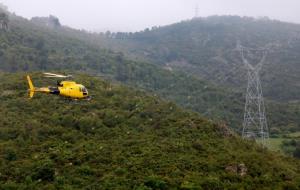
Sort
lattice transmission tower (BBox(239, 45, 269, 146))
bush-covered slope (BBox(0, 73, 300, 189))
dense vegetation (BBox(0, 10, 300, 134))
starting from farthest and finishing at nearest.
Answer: dense vegetation (BBox(0, 10, 300, 134))
lattice transmission tower (BBox(239, 45, 269, 146))
bush-covered slope (BBox(0, 73, 300, 189))

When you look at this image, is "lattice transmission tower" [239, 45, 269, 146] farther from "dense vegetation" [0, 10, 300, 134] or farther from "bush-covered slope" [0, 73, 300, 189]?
"bush-covered slope" [0, 73, 300, 189]

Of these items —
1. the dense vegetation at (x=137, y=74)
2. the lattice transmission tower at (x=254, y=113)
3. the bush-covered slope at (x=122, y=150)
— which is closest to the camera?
the bush-covered slope at (x=122, y=150)

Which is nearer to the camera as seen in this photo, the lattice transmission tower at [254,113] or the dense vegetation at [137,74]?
the lattice transmission tower at [254,113]

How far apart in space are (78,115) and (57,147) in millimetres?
8784

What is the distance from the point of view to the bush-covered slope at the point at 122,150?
46.5 meters

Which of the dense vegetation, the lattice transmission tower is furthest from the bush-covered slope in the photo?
the dense vegetation

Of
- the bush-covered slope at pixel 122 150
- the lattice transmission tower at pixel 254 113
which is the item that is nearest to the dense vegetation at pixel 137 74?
the lattice transmission tower at pixel 254 113

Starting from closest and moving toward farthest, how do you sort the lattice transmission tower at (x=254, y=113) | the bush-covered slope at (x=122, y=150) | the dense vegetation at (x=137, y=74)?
the bush-covered slope at (x=122, y=150) → the lattice transmission tower at (x=254, y=113) → the dense vegetation at (x=137, y=74)

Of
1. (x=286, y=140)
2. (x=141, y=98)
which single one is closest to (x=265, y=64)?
(x=286, y=140)

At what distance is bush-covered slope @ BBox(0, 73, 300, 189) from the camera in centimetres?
4650

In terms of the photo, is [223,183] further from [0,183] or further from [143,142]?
[0,183]

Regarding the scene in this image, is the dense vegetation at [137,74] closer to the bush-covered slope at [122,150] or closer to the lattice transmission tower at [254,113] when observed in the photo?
the lattice transmission tower at [254,113]

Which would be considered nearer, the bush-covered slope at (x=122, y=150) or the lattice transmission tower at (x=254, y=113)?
the bush-covered slope at (x=122, y=150)

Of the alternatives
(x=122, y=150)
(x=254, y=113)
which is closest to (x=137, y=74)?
(x=254, y=113)
